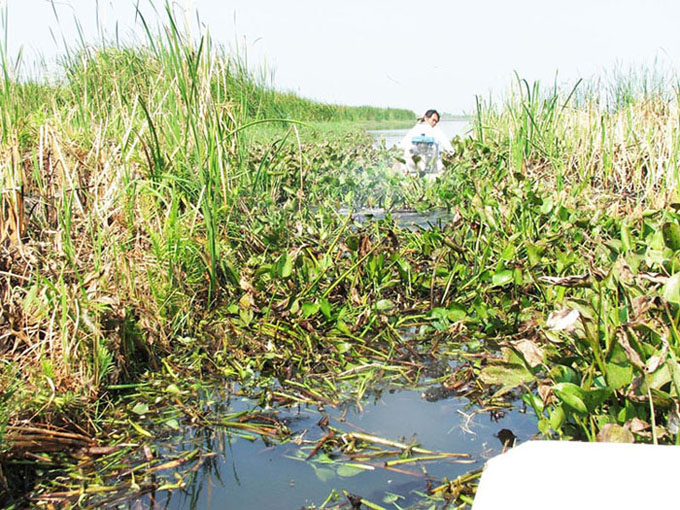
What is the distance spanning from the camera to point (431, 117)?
940cm

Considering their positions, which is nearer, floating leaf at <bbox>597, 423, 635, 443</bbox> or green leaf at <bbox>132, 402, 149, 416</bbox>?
floating leaf at <bbox>597, 423, 635, 443</bbox>

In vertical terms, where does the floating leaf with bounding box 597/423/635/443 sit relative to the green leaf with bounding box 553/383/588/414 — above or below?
below

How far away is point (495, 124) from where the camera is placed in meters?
9.16

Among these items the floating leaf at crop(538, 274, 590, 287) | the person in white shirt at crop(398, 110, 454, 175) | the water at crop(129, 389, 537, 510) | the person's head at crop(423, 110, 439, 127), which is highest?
the person's head at crop(423, 110, 439, 127)

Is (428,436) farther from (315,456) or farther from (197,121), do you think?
(197,121)

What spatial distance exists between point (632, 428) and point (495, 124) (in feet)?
25.7

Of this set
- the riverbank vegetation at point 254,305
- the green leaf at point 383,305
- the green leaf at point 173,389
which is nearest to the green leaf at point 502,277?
the riverbank vegetation at point 254,305

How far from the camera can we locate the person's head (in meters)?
9.38

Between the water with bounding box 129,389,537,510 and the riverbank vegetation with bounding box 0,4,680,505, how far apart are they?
8 cm

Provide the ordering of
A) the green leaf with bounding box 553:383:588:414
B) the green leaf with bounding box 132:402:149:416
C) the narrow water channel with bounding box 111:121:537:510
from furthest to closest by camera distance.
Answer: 1. the green leaf with bounding box 132:402:149:416
2. the narrow water channel with bounding box 111:121:537:510
3. the green leaf with bounding box 553:383:588:414

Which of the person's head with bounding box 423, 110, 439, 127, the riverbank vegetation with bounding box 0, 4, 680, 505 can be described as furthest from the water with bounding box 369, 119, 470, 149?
the riverbank vegetation with bounding box 0, 4, 680, 505

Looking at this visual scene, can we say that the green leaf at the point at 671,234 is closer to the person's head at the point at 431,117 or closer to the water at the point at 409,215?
the water at the point at 409,215

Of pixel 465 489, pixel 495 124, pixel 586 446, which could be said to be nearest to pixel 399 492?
pixel 465 489

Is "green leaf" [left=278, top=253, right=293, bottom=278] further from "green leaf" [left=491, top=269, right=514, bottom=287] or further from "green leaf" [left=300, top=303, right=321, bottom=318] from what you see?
"green leaf" [left=491, top=269, right=514, bottom=287]
